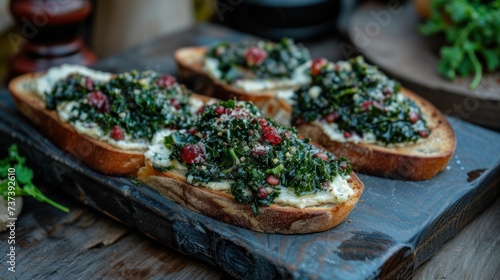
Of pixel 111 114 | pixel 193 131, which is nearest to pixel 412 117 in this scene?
pixel 193 131

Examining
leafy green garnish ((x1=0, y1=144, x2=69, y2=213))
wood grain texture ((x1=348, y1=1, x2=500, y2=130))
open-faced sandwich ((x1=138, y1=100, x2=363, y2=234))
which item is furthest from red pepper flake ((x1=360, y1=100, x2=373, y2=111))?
leafy green garnish ((x1=0, y1=144, x2=69, y2=213))

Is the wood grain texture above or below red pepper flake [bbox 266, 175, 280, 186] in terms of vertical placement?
below

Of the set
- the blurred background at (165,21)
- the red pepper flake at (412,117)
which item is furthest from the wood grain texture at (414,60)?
the red pepper flake at (412,117)

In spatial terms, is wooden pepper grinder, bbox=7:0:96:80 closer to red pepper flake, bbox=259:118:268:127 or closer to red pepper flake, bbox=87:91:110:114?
red pepper flake, bbox=87:91:110:114

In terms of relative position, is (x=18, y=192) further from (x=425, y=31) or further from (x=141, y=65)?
(x=425, y=31)

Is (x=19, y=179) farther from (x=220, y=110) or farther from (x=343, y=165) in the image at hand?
(x=343, y=165)

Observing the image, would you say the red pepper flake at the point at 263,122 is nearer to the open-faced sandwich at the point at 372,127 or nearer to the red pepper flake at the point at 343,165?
the red pepper flake at the point at 343,165

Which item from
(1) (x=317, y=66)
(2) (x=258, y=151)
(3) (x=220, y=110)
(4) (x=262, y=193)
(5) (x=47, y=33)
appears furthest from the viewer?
(5) (x=47, y=33)

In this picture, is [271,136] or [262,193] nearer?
[262,193]
